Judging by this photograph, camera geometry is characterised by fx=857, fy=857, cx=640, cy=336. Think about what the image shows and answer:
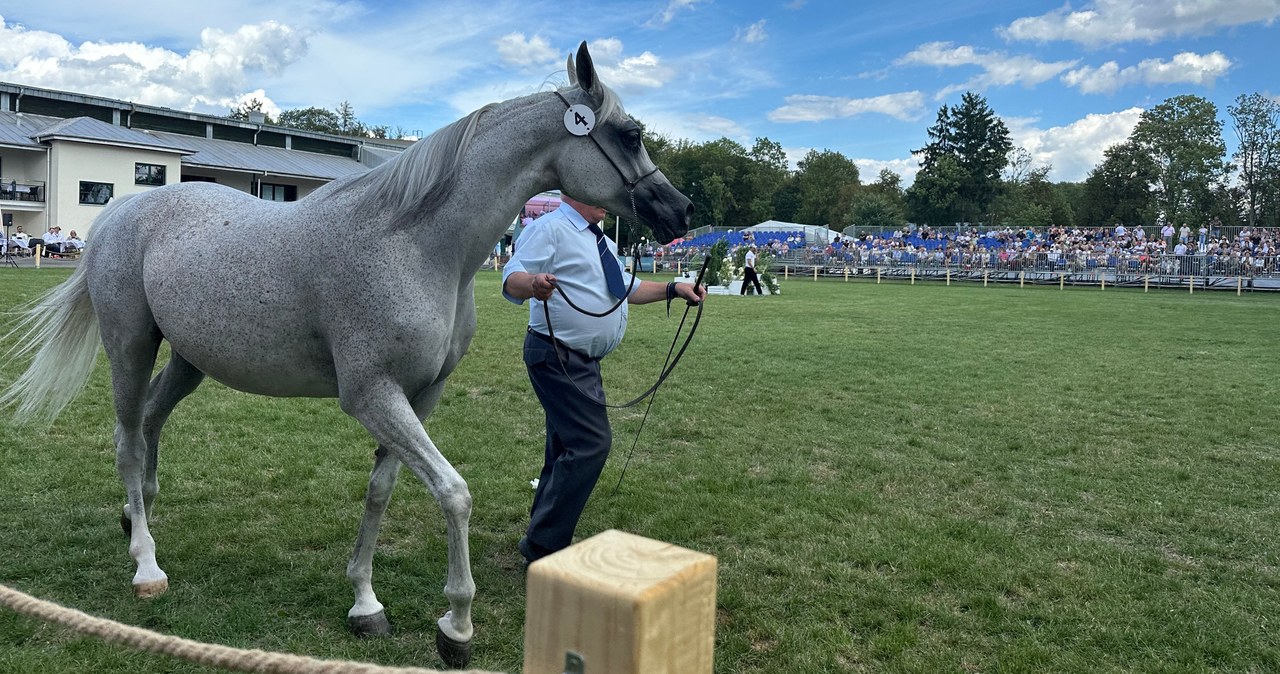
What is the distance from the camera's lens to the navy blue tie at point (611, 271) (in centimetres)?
420

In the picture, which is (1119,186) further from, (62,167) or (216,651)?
(216,651)

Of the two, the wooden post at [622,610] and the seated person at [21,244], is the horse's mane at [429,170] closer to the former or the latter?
the wooden post at [622,610]

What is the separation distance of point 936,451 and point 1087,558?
235 centimetres

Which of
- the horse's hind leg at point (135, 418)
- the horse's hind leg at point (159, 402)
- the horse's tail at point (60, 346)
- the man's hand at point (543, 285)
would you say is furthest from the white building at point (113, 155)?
the man's hand at point (543, 285)

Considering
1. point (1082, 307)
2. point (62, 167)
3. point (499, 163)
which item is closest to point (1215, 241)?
point (1082, 307)

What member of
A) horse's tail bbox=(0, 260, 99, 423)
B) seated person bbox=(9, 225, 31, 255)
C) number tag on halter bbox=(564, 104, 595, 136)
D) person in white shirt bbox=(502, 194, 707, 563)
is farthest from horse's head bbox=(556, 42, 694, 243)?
seated person bbox=(9, 225, 31, 255)

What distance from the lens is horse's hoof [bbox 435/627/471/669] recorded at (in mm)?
3246

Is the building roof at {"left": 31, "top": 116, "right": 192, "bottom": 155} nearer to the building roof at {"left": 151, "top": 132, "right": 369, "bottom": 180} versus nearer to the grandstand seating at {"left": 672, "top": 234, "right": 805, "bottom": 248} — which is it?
the building roof at {"left": 151, "top": 132, "right": 369, "bottom": 180}

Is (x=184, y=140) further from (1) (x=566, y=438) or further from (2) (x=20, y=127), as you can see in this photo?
(1) (x=566, y=438)

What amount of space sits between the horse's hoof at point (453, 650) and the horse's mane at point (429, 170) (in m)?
1.60

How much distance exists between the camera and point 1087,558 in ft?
14.8

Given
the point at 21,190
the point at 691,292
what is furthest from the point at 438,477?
the point at 21,190

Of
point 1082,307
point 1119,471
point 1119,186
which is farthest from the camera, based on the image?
point 1119,186

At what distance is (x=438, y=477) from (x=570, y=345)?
1.24 metres
